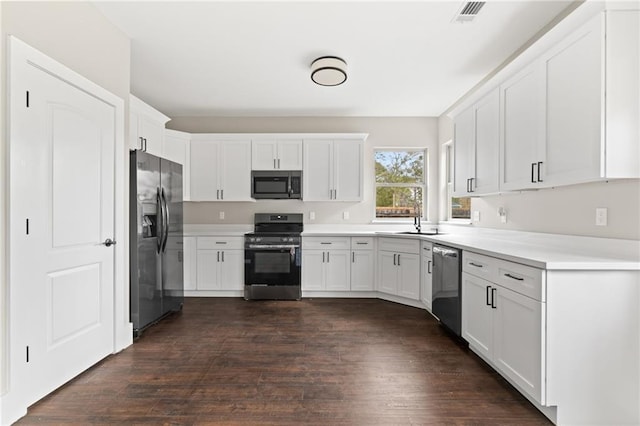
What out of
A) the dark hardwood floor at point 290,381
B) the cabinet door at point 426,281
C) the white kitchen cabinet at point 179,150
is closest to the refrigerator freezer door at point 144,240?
the dark hardwood floor at point 290,381

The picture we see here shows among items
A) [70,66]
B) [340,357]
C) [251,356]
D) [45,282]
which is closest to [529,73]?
[340,357]

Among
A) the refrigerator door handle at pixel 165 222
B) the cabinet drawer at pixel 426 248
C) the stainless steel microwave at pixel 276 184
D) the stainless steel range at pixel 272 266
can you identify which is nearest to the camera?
the refrigerator door handle at pixel 165 222

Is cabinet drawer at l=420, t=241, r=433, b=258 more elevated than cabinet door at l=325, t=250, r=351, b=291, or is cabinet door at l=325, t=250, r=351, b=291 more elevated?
cabinet drawer at l=420, t=241, r=433, b=258

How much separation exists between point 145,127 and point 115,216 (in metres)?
1.49

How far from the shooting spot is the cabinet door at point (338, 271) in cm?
437

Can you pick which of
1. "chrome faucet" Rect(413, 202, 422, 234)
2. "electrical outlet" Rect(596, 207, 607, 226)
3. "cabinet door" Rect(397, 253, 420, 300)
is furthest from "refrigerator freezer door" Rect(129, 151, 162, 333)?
"electrical outlet" Rect(596, 207, 607, 226)

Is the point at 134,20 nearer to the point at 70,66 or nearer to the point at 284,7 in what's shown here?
the point at 70,66

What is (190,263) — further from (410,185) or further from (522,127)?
(522,127)

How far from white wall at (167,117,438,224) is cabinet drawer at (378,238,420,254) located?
725 millimetres

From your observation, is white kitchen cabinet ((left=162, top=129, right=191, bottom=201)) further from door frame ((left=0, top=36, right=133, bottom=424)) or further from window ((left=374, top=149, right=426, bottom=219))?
window ((left=374, top=149, right=426, bottom=219))

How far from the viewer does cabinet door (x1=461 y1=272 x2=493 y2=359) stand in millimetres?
2283

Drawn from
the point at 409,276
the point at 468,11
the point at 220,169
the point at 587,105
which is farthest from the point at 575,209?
the point at 220,169

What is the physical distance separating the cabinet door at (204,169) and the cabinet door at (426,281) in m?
2.99

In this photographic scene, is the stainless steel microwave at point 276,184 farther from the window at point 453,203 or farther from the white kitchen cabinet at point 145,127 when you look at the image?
the window at point 453,203
